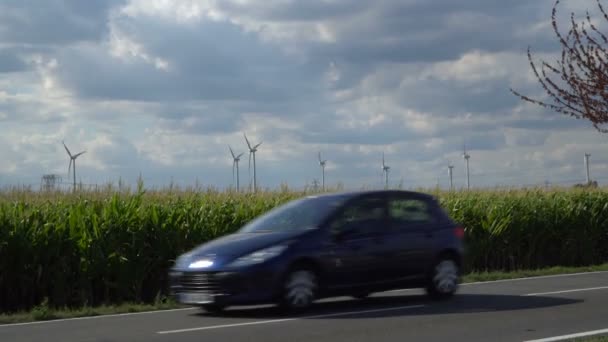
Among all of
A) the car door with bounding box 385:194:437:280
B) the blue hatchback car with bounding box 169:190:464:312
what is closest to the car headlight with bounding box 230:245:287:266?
the blue hatchback car with bounding box 169:190:464:312

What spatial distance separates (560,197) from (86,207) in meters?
15.1

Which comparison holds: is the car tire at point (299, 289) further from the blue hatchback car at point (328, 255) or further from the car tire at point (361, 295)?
the car tire at point (361, 295)

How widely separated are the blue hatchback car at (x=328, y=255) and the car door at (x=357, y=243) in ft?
0.05

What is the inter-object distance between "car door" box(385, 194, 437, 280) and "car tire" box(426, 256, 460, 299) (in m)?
0.25

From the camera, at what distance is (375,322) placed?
12.9m

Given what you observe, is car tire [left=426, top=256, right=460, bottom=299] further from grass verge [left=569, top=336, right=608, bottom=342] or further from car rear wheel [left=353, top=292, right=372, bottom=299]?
grass verge [left=569, top=336, right=608, bottom=342]

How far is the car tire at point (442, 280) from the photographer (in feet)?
51.2

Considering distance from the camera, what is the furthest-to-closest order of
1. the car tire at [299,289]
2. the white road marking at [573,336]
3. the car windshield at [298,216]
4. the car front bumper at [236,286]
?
the car windshield at [298,216] < the car tire at [299,289] < the car front bumper at [236,286] < the white road marking at [573,336]

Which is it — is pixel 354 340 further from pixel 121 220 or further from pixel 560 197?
pixel 560 197

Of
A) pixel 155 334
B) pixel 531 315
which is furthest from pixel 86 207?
pixel 531 315

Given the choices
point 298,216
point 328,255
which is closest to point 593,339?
point 328,255

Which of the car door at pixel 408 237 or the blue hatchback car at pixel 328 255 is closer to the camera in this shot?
the blue hatchback car at pixel 328 255

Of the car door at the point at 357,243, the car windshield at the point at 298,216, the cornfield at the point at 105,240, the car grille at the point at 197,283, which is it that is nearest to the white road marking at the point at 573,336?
the car door at the point at 357,243

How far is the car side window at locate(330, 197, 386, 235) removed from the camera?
1455cm
